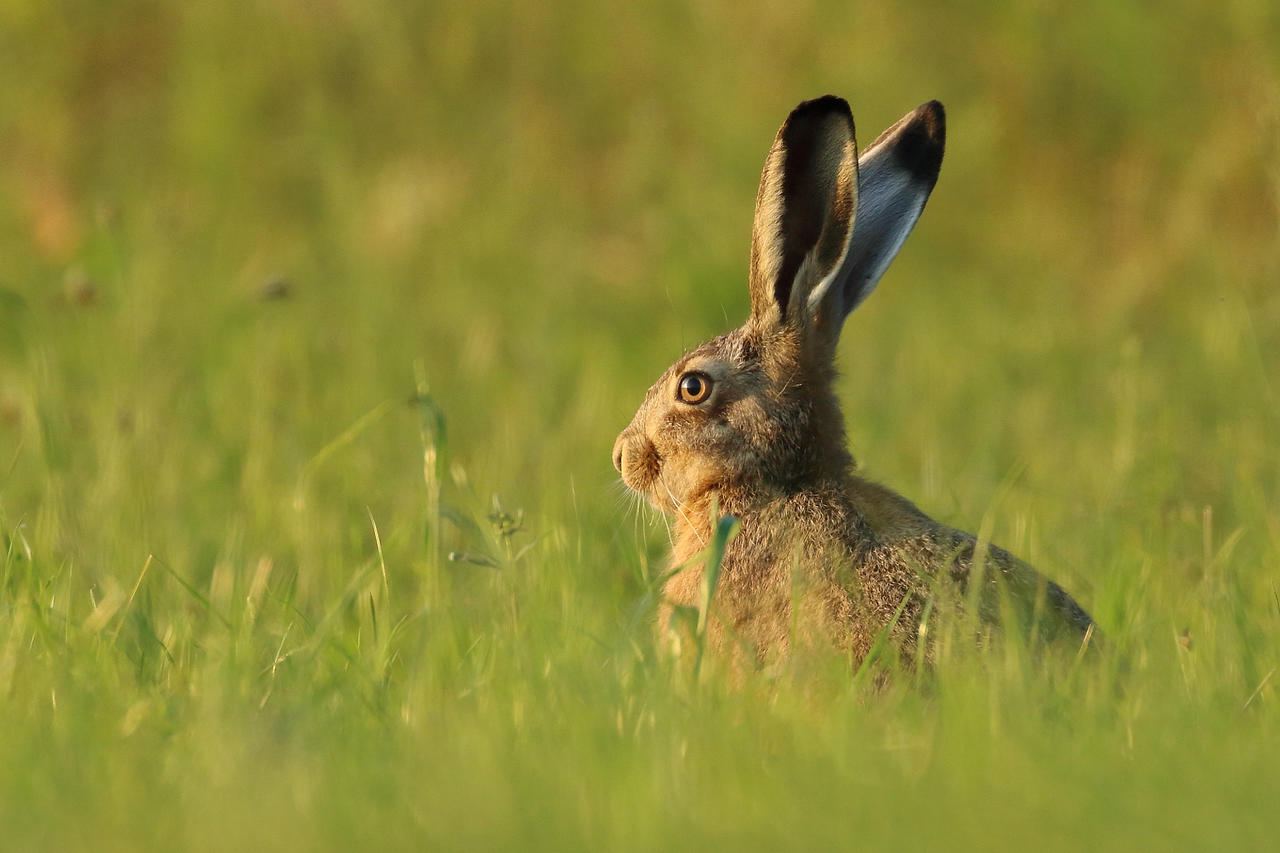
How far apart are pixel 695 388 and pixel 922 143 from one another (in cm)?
109

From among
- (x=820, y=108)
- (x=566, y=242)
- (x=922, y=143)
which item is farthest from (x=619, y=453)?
(x=566, y=242)

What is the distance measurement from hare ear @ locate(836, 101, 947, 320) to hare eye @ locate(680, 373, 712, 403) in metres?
0.53

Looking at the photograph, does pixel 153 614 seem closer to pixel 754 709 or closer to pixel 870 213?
pixel 754 709

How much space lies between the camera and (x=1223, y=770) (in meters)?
2.88

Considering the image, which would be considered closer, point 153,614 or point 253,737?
point 253,737

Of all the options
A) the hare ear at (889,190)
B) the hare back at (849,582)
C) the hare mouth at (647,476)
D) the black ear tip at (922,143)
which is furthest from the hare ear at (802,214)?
the hare back at (849,582)

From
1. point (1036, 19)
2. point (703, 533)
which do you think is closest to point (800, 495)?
point (703, 533)

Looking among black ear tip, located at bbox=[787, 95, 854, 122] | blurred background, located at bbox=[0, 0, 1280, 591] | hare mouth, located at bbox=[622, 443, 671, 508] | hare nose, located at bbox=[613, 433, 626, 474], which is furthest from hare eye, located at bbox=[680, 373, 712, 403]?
blurred background, located at bbox=[0, 0, 1280, 591]

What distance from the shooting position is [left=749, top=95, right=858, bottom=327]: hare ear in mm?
4879

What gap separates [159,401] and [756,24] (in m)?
6.13

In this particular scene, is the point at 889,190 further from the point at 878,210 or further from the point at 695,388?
the point at 695,388

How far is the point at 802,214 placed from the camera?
5.03 meters

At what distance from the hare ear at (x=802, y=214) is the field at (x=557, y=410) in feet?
3.05

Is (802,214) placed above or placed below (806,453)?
above
